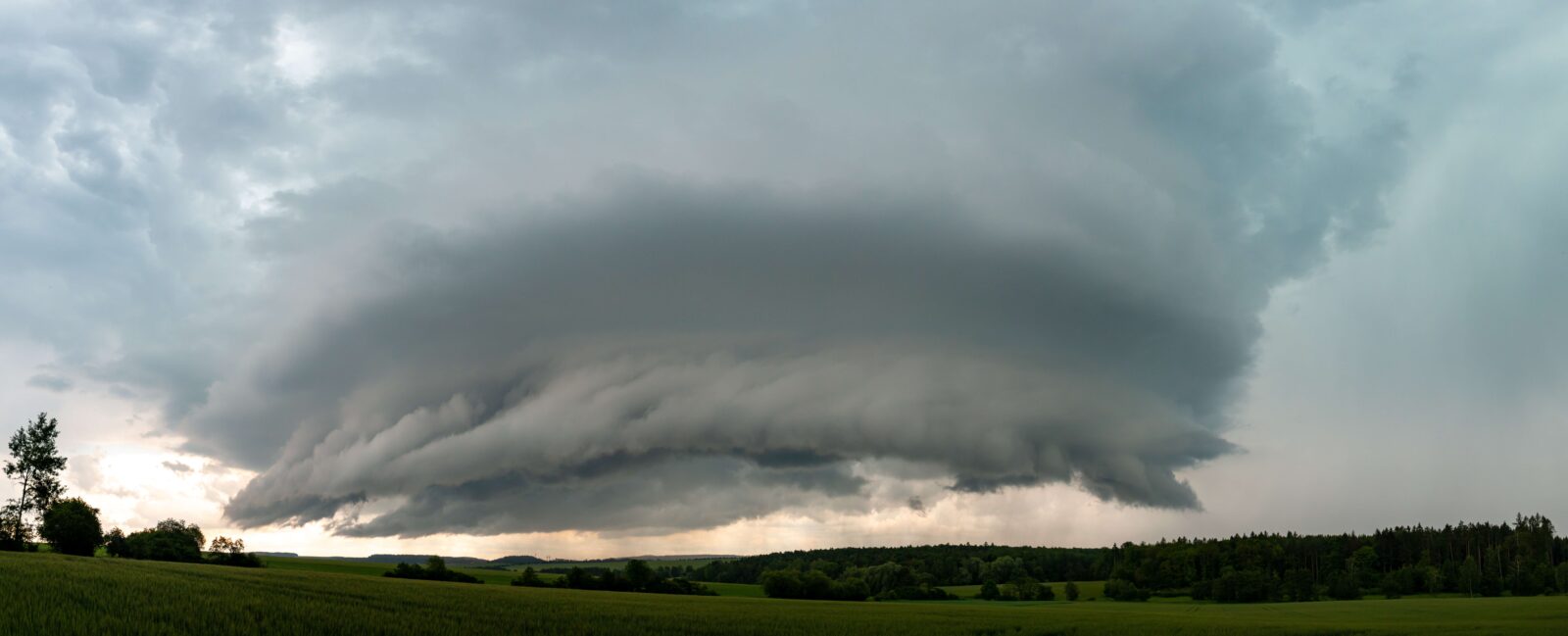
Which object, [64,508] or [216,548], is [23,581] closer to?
[64,508]

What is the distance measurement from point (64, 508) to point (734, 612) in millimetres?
119101

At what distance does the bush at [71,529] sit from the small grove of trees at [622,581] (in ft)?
198

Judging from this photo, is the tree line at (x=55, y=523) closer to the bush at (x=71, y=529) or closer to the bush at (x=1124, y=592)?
the bush at (x=71, y=529)

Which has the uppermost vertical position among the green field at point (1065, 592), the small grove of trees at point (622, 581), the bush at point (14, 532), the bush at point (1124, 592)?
the bush at point (14, 532)

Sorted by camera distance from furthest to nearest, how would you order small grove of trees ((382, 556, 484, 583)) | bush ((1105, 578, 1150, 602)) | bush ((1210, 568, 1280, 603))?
bush ((1105, 578, 1150, 602)), bush ((1210, 568, 1280, 603)), small grove of trees ((382, 556, 484, 583))

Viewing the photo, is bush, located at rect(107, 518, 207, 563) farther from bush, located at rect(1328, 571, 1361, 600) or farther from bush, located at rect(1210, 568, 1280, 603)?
bush, located at rect(1328, 571, 1361, 600)

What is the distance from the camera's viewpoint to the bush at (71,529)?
398 ft

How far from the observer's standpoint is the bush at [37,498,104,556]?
121250 millimetres

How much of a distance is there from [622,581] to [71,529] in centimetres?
8072

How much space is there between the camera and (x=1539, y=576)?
625 feet

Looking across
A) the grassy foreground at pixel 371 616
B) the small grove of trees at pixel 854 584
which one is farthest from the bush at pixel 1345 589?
the grassy foreground at pixel 371 616

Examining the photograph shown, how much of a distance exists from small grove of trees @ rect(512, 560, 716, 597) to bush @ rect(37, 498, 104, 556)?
6041 cm

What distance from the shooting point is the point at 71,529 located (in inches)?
4786

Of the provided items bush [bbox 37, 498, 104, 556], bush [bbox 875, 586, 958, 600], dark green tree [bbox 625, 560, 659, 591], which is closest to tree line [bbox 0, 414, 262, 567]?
bush [bbox 37, 498, 104, 556]
